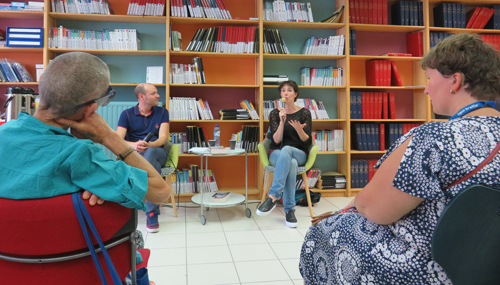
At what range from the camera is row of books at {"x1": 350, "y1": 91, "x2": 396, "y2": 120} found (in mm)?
4312

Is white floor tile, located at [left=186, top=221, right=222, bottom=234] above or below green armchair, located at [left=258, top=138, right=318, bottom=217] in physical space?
below

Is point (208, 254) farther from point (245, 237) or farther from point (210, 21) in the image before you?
point (210, 21)

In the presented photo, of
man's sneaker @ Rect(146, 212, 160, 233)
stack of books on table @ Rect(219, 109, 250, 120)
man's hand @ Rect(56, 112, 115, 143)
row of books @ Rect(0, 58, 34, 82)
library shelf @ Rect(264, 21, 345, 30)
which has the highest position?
library shelf @ Rect(264, 21, 345, 30)

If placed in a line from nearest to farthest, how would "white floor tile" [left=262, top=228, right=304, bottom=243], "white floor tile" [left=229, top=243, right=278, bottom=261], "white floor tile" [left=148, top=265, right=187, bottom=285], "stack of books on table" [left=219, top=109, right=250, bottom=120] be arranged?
"white floor tile" [left=148, top=265, right=187, bottom=285], "white floor tile" [left=229, top=243, right=278, bottom=261], "white floor tile" [left=262, top=228, right=304, bottom=243], "stack of books on table" [left=219, top=109, right=250, bottom=120]

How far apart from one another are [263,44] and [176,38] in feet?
3.45

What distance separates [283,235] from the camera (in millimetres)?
2893

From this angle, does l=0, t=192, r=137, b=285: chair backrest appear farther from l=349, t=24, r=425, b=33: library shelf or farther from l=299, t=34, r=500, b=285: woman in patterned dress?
l=349, t=24, r=425, b=33: library shelf

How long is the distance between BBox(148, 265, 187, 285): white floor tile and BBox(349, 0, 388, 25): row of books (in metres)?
3.62

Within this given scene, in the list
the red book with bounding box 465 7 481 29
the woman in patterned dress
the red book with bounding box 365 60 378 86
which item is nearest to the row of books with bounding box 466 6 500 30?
the red book with bounding box 465 7 481 29

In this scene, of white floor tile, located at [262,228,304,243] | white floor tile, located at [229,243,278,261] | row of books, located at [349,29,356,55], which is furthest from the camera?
row of books, located at [349,29,356,55]

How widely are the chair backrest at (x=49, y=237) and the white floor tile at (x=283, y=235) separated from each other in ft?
6.62

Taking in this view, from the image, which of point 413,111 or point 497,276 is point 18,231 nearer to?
point 497,276

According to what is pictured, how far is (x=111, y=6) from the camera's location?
4.05 metres

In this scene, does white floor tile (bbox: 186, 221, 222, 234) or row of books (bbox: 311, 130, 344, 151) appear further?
row of books (bbox: 311, 130, 344, 151)
